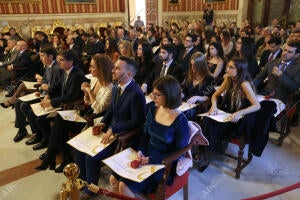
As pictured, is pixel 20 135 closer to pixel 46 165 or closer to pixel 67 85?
pixel 46 165

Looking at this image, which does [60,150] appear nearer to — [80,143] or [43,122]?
[43,122]

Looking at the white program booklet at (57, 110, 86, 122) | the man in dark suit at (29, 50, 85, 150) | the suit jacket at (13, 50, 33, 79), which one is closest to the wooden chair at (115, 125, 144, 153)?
the white program booklet at (57, 110, 86, 122)

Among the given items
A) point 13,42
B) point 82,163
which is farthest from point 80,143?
point 13,42

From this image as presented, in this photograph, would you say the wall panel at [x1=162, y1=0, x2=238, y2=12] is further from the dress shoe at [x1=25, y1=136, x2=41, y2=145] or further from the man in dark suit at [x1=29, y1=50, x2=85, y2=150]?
the dress shoe at [x1=25, y1=136, x2=41, y2=145]

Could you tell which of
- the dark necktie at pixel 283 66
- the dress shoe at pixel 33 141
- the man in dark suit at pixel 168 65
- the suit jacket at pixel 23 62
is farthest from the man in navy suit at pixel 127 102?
the suit jacket at pixel 23 62

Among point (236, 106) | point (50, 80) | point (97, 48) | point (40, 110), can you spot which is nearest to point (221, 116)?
point (236, 106)

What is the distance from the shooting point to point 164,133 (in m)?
1.95

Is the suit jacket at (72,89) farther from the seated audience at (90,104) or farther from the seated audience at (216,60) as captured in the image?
the seated audience at (216,60)

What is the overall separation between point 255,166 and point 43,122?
8.85 feet

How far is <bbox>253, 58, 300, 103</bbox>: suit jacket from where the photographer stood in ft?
11.0

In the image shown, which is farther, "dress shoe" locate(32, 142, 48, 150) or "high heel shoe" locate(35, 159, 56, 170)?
"dress shoe" locate(32, 142, 48, 150)

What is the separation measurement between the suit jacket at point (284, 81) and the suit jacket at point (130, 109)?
209 centimetres

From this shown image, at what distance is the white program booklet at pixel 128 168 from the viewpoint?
72.8 inches

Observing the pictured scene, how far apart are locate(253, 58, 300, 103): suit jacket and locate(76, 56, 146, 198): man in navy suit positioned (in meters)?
2.10
